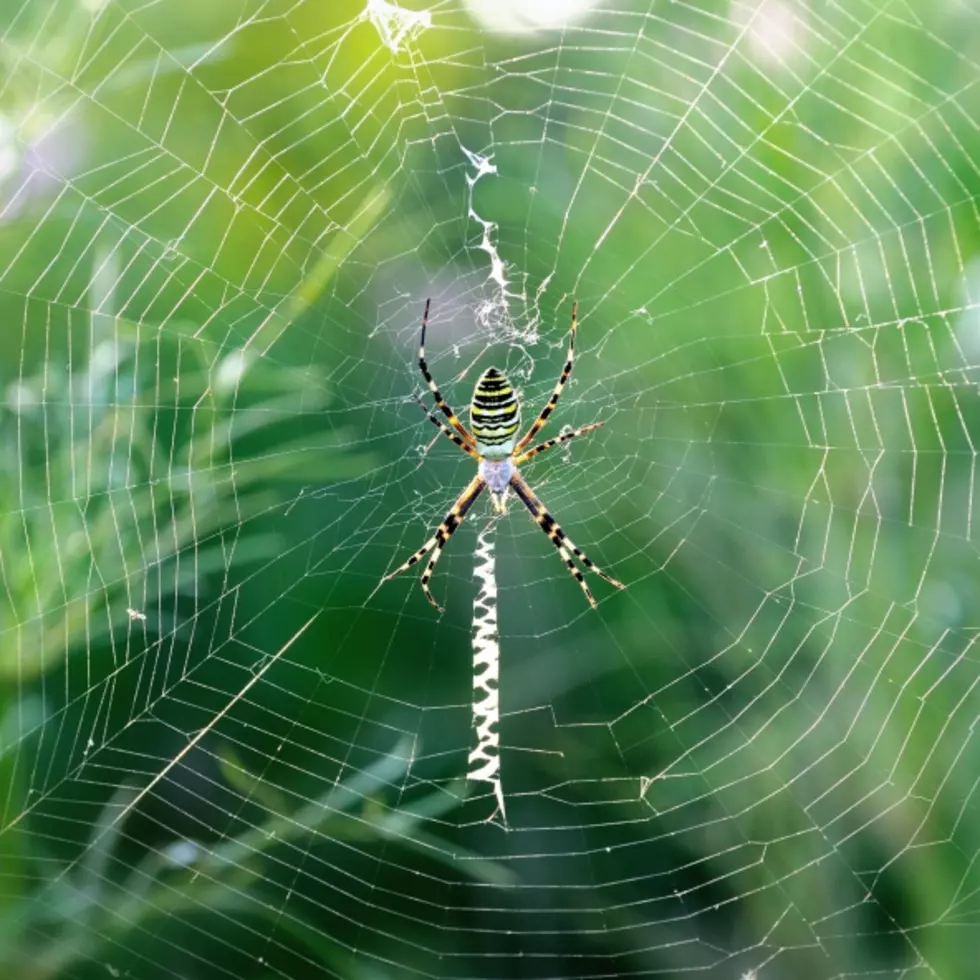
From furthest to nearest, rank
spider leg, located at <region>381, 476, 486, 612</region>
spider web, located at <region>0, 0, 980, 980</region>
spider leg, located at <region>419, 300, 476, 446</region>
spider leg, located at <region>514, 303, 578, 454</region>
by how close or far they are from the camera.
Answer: spider leg, located at <region>381, 476, 486, 612</region> → spider leg, located at <region>419, 300, 476, 446</region> → spider leg, located at <region>514, 303, 578, 454</region> → spider web, located at <region>0, 0, 980, 980</region>

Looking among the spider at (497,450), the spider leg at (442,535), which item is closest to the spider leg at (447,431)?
the spider at (497,450)

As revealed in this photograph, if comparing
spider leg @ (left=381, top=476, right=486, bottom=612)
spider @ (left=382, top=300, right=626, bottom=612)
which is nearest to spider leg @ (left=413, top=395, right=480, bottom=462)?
spider @ (left=382, top=300, right=626, bottom=612)

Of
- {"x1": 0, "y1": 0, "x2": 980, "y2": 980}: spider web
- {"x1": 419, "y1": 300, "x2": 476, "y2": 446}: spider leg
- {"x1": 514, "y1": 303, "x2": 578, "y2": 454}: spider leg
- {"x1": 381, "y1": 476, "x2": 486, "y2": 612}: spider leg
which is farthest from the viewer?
{"x1": 381, "y1": 476, "x2": 486, "y2": 612}: spider leg

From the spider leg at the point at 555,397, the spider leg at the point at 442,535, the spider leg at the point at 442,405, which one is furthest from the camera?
the spider leg at the point at 442,535

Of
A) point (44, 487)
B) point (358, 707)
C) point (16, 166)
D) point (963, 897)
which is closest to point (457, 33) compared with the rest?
point (16, 166)

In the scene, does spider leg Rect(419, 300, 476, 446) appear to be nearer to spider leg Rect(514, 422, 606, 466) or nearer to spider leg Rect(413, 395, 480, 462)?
spider leg Rect(413, 395, 480, 462)

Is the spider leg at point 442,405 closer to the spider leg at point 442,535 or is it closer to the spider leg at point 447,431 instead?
the spider leg at point 447,431

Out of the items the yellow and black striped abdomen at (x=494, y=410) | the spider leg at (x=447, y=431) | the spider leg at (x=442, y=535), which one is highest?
the yellow and black striped abdomen at (x=494, y=410)
